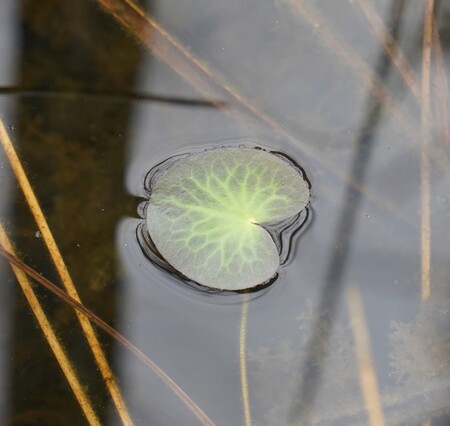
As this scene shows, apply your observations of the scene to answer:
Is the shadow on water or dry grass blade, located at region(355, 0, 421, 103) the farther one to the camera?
dry grass blade, located at region(355, 0, 421, 103)

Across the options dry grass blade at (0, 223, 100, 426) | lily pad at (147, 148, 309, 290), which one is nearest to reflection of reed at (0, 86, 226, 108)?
lily pad at (147, 148, 309, 290)

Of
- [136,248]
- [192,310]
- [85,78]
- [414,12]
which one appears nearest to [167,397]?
[192,310]

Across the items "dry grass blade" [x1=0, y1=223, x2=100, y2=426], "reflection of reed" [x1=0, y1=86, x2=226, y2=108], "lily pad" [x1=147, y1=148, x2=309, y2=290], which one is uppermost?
"reflection of reed" [x1=0, y1=86, x2=226, y2=108]

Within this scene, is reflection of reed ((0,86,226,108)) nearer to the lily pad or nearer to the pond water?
the pond water

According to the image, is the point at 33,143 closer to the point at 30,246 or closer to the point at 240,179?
the point at 30,246

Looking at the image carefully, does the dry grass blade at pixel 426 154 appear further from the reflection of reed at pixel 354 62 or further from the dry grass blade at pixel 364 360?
the dry grass blade at pixel 364 360

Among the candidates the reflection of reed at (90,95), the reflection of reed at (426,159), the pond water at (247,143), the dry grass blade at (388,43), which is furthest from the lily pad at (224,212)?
the dry grass blade at (388,43)
